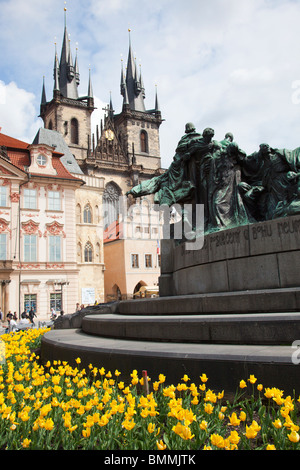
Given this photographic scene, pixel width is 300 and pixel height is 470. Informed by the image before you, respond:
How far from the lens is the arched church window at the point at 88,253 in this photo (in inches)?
1535

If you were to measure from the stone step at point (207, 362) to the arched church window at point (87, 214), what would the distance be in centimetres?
3479

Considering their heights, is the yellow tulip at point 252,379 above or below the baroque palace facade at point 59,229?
below

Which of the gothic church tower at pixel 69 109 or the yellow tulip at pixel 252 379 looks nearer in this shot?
the yellow tulip at pixel 252 379

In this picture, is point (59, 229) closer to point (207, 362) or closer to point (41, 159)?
point (41, 159)

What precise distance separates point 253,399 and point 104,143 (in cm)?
6475

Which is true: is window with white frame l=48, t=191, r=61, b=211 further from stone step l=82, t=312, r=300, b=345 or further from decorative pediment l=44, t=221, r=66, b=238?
stone step l=82, t=312, r=300, b=345

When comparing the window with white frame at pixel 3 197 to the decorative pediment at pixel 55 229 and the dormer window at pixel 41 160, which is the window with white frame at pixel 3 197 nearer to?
the decorative pediment at pixel 55 229

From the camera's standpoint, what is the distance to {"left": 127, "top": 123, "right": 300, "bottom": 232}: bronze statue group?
7920 mm

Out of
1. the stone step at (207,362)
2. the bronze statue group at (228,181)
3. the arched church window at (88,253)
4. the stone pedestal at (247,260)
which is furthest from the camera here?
the arched church window at (88,253)

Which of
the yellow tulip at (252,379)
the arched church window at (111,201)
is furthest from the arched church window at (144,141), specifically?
the yellow tulip at (252,379)

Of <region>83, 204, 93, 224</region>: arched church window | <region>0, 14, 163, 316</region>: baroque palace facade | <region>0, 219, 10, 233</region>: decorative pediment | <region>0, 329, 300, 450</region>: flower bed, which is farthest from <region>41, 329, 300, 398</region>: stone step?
<region>83, 204, 93, 224</region>: arched church window

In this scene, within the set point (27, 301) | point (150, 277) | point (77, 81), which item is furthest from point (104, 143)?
point (27, 301)

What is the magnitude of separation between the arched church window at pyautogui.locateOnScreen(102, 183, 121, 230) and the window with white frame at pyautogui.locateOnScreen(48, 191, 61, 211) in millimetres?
29296

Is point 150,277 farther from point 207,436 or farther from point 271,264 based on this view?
point 207,436
